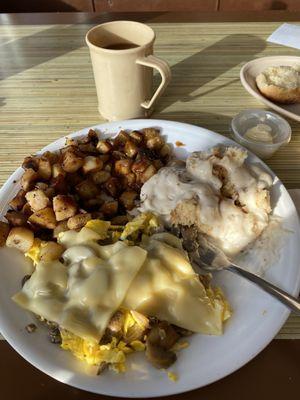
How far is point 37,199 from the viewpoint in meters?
1.13

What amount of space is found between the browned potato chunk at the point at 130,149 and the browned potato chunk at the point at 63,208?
309 mm

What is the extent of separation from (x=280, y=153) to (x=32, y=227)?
37.5 inches

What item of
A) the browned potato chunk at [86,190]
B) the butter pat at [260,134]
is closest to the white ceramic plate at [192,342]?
the browned potato chunk at [86,190]

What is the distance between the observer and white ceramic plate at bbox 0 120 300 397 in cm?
82

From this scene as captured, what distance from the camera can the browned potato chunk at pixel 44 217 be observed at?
3.71 ft

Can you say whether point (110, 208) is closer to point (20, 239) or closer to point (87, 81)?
point (20, 239)

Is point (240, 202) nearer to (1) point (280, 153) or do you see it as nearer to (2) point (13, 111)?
(1) point (280, 153)

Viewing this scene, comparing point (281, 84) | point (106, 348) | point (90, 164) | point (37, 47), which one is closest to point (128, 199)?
point (90, 164)

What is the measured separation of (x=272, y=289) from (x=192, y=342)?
0.24 m

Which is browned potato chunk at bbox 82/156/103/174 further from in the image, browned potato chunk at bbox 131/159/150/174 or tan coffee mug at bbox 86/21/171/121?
tan coffee mug at bbox 86/21/171/121

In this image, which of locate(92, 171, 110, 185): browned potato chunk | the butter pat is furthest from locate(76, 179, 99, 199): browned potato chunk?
the butter pat

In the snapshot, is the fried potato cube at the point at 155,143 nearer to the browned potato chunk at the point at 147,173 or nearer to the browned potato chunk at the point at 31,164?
the browned potato chunk at the point at 147,173

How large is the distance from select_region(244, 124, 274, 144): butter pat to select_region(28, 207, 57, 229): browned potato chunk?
756 mm

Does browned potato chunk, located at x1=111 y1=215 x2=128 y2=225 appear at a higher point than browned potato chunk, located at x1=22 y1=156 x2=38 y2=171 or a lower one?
lower
